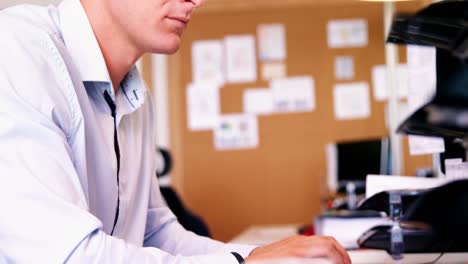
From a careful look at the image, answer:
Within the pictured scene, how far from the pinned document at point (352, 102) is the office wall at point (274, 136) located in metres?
0.05

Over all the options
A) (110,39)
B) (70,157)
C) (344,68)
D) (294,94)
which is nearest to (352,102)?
(344,68)

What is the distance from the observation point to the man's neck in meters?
1.24

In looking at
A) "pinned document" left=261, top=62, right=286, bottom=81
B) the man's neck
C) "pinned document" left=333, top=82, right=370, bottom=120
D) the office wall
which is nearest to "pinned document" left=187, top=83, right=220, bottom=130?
the office wall

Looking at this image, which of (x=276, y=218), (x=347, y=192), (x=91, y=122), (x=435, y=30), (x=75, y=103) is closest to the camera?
(x=435, y=30)

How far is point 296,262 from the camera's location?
2.86 ft

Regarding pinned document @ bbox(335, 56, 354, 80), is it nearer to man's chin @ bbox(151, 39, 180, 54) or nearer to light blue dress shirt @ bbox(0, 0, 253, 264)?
light blue dress shirt @ bbox(0, 0, 253, 264)

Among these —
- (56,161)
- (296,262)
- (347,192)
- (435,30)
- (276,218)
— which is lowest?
(276,218)

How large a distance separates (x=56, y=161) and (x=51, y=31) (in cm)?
33

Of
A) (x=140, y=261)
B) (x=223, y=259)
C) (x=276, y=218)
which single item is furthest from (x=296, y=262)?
(x=276, y=218)

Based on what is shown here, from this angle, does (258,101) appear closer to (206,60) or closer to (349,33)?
(206,60)

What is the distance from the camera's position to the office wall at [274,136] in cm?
502

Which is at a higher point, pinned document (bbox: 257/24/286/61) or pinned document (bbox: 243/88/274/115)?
pinned document (bbox: 257/24/286/61)

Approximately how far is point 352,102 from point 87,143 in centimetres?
410

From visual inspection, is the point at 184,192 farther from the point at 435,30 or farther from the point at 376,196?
the point at 435,30
